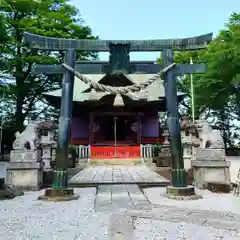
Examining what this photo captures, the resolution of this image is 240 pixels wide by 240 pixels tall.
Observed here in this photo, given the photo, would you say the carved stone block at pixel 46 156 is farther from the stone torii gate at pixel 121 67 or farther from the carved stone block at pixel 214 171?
the carved stone block at pixel 214 171

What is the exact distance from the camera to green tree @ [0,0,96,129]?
69.1ft

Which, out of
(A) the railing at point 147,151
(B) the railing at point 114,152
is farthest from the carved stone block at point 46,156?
(A) the railing at point 147,151

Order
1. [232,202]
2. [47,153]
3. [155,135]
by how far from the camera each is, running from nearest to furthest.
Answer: [232,202]
[47,153]
[155,135]

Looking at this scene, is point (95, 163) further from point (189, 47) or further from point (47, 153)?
point (189, 47)

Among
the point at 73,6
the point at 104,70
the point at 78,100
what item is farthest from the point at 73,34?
the point at 104,70

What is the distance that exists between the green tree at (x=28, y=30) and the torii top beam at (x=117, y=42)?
1561cm

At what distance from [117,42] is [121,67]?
23.5 inches

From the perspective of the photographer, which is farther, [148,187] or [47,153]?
[47,153]

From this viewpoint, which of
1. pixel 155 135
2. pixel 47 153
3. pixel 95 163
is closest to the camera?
pixel 47 153

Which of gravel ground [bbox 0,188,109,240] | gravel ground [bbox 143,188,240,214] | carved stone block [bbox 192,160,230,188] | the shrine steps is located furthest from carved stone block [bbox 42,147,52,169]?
the shrine steps

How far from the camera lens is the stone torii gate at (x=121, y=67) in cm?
580

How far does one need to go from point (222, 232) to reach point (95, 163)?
40.9ft

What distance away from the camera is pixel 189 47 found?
6.24m

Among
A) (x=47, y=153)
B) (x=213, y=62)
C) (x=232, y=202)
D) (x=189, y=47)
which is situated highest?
(x=213, y=62)
